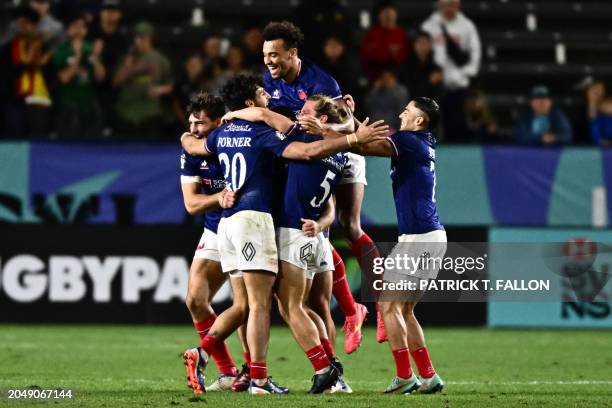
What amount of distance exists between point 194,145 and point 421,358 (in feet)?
7.82

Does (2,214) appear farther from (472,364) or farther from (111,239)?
(472,364)

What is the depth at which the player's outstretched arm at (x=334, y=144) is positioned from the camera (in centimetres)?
887

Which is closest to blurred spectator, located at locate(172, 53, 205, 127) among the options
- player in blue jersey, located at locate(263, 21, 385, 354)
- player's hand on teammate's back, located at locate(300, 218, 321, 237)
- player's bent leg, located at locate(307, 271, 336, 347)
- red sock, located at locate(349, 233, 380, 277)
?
player in blue jersey, located at locate(263, 21, 385, 354)

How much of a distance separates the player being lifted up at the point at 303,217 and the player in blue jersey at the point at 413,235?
451 millimetres

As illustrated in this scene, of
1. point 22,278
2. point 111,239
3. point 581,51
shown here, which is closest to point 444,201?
point 111,239

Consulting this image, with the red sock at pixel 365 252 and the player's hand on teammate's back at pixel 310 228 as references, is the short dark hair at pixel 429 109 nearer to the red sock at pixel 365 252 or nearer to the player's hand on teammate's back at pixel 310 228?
the player's hand on teammate's back at pixel 310 228

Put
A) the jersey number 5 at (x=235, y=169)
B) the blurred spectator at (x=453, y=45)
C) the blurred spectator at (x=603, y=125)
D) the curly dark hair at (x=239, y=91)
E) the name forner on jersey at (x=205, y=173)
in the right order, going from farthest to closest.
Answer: the blurred spectator at (x=453, y=45) < the blurred spectator at (x=603, y=125) < the name forner on jersey at (x=205, y=173) < the curly dark hair at (x=239, y=91) < the jersey number 5 at (x=235, y=169)

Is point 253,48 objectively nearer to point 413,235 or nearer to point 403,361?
point 413,235

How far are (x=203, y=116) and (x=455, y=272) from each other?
3.31 m

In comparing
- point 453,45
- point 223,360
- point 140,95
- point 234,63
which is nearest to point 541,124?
point 453,45

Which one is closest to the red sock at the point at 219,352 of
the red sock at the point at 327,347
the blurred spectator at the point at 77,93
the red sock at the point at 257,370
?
the red sock at the point at 257,370

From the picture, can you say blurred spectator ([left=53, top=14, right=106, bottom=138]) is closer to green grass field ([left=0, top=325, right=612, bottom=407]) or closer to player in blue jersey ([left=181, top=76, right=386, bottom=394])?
green grass field ([left=0, top=325, right=612, bottom=407])

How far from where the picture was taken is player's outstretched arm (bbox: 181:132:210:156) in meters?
9.76

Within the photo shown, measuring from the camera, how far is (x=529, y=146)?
16.9 meters
